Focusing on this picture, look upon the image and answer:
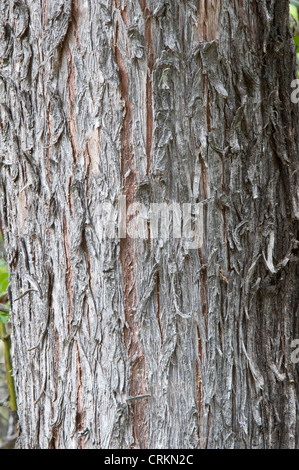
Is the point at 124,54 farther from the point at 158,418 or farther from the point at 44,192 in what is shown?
the point at 158,418

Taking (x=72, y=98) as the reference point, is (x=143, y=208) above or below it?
below

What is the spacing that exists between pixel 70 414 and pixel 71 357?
0.59ft

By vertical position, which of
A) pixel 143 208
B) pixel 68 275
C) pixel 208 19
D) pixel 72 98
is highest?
pixel 208 19

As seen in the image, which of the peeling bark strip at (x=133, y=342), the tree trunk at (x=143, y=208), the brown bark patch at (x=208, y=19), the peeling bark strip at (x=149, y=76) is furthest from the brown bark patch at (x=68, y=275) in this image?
the brown bark patch at (x=208, y=19)

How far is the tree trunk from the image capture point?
1.22 meters


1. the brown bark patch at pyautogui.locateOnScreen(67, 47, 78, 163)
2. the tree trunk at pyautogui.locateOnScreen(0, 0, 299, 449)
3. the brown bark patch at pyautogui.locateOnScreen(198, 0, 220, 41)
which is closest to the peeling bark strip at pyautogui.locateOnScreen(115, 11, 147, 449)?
the tree trunk at pyautogui.locateOnScreen(0, 0, 299, 449)

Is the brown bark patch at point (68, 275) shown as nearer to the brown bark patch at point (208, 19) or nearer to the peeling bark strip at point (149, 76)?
the peeling bark strip at point (149, 76)

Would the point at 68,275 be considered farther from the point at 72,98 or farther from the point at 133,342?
the point at 72,98

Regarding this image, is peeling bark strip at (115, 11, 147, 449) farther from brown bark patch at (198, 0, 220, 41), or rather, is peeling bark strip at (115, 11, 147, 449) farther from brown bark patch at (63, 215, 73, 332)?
brown bark patch at (198, 0, 220, 41)

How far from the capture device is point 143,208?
1227 mm

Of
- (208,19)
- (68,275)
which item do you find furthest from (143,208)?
(208,19)

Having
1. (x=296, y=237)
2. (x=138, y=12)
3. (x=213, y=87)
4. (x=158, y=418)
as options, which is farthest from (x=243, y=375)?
(x=138, y=12)

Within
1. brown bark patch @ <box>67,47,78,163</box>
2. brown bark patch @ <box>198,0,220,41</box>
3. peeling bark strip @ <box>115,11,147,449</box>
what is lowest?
peeling bark strip @ <box>115,11,147,449</box>

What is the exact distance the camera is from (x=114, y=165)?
4.00ft
